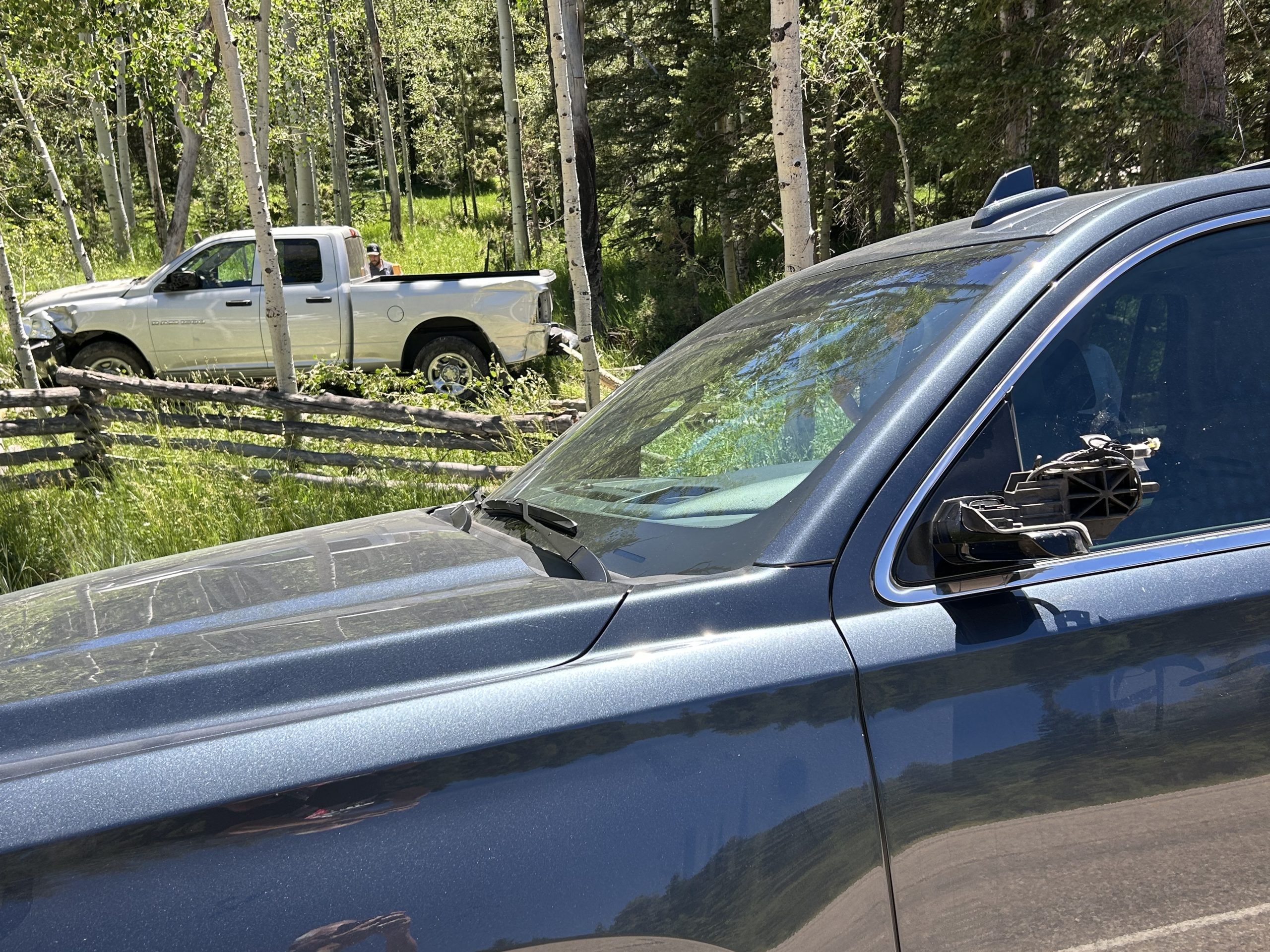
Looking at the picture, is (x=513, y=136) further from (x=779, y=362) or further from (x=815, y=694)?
(x=815, y=694)

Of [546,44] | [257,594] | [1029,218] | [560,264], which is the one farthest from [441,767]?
[546,44]

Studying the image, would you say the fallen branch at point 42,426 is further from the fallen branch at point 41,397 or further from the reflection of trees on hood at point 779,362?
the reflection of trees on hood at point 779,362

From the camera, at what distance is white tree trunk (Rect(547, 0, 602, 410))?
8.87 m

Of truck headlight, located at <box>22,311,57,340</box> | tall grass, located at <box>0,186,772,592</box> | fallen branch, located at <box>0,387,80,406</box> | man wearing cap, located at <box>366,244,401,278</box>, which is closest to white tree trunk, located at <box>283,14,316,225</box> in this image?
man wearing cap, located at <box>366,244,401,278</box>

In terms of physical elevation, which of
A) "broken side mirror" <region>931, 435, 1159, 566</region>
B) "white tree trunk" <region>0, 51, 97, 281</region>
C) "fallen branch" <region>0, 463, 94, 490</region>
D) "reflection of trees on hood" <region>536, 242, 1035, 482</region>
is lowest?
"fallen branch" <region>0, 463, 94, 490</region>

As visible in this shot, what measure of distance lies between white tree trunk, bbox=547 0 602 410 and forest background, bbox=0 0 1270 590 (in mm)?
594

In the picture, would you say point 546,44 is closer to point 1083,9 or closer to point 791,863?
point 1083,9

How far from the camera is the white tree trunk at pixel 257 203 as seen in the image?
7.32m

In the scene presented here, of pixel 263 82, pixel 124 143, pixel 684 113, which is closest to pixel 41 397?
pixel 263 82

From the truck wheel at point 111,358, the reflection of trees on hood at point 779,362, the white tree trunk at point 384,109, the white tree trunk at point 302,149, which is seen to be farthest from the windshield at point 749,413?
the white tree trunk at point 384,109

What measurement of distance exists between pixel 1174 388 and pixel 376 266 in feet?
42.4

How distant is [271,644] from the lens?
1644mm

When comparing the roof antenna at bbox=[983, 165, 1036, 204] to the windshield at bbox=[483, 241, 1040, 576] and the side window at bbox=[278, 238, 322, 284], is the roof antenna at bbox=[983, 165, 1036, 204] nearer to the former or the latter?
the windshield at bbox=[483, 241, 1040, 576]

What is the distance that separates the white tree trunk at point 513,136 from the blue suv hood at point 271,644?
18.9 metres
